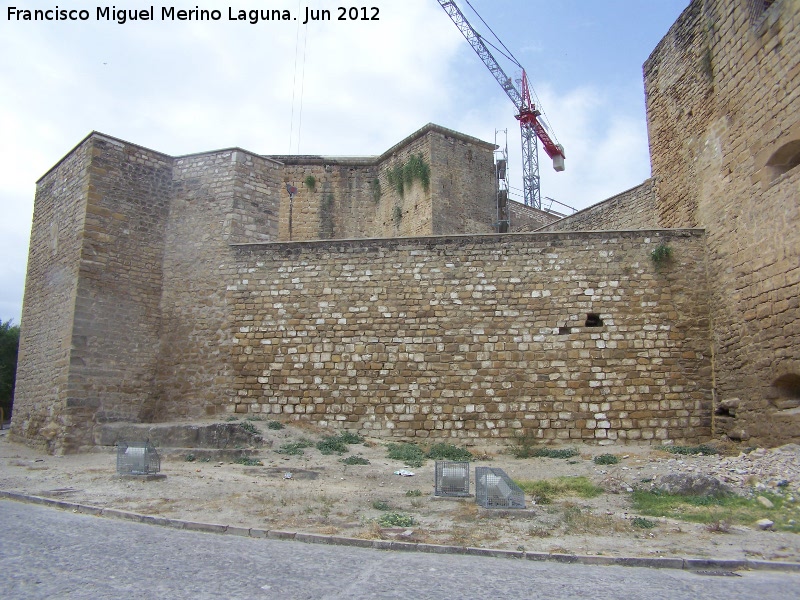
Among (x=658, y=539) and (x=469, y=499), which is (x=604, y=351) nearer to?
(x=469, y=499)

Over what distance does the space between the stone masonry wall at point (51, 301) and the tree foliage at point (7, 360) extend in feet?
66.6

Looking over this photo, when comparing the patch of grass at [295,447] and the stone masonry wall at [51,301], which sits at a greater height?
the stone masonry wall at [51,301]

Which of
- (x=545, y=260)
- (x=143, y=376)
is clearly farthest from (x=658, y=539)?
(x=143, y=376)

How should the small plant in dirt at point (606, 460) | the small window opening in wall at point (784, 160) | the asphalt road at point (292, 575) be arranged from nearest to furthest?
the asphalt road at point (292, 575) < the small window opening in wall at point (784, 160) < the small plant in dirt at point (606, 460)

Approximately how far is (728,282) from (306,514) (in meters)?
9.19

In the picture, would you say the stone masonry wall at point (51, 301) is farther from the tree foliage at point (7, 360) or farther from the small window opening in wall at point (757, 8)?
the tree foliage at point (7, 360)

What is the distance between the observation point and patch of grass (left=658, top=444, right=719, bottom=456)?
11367 millimetres

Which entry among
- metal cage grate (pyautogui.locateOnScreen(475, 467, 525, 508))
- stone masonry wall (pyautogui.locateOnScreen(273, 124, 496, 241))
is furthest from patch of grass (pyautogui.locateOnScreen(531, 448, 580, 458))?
stone masonry wall (pyautogui.locateOnScreen(273, 124, 496, 241))

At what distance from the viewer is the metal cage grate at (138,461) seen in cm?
1010

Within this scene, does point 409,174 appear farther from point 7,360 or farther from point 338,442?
point 7,360

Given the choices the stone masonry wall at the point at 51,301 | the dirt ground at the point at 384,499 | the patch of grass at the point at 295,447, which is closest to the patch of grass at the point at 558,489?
the dirt ground at the point at 384,499

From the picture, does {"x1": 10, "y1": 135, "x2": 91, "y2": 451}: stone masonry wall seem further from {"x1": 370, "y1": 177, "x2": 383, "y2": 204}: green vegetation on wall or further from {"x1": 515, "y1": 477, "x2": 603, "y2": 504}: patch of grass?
{"x1": 370, "y1": 177, "x2": 383, "y2": 204}: green vegetation on wall

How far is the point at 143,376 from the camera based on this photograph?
14.6 metres

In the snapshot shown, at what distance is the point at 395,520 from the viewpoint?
7.50 metres
